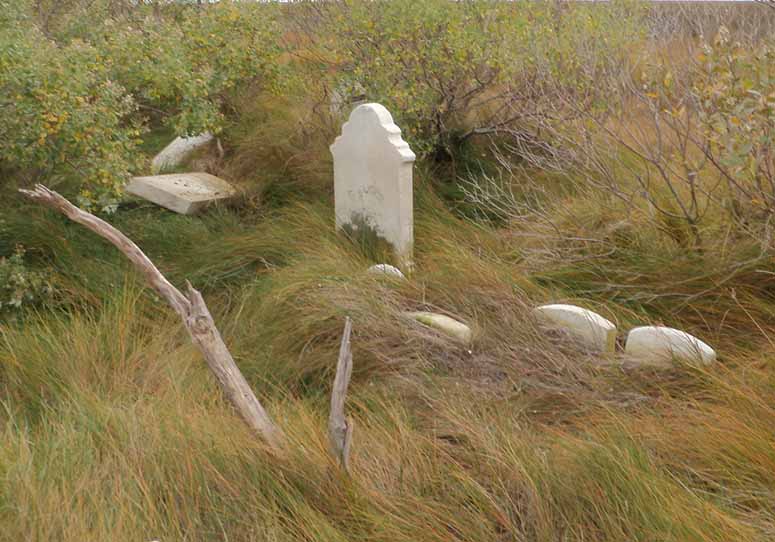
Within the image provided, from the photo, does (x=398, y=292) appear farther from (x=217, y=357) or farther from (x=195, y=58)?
(x=195, y=58)

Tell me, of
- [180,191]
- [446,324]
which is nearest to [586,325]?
[446,324]

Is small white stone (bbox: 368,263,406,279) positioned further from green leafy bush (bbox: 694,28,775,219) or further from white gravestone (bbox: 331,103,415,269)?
green leafy bush (bbox: 694,28,775,219)

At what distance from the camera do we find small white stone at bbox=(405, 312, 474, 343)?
488cm

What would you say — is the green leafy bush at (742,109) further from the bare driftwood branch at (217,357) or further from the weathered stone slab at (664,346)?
the bare driftwood branch at (217,357)

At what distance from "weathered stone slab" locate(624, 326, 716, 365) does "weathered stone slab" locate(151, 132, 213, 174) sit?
5669mm

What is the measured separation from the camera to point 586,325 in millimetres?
4723

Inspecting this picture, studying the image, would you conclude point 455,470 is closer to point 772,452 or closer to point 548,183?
point 772,452

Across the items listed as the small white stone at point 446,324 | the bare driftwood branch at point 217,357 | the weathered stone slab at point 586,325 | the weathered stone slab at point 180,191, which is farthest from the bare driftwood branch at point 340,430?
the weathered stone slab at point 180,191

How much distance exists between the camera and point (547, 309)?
4.90 metres

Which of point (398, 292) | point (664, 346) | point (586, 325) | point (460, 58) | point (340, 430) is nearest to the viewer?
point (340, 430)

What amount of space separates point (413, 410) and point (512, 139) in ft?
14.3

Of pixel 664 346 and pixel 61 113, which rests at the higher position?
pixel 61 113

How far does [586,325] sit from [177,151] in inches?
224

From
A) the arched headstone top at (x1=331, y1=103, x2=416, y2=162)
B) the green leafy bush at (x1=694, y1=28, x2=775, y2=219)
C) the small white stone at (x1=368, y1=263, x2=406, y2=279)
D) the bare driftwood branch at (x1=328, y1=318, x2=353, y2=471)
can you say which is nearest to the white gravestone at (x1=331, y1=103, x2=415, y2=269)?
the arched headstone top at (x1=331, y1=103, x2=416, y2=162)
